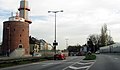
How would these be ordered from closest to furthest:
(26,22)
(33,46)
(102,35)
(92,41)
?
(26,22) → (102,35) → (33,46) → (92,41)

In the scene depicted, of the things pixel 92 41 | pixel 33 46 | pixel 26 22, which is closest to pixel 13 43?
pixel 26 22

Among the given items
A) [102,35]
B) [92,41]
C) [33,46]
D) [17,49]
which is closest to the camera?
[17,49]

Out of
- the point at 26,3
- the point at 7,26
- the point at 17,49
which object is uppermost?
the point at 26,3

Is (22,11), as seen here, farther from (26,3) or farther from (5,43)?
(5,43)

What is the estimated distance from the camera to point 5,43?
373 ft

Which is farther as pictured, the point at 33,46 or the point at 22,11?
the point at 33,46

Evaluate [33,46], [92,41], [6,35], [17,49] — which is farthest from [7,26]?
[92,41]

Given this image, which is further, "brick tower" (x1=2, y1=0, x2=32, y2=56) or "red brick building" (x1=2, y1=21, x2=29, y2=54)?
"red brick building" (x1=2, y1=21, x2=29, y2=54)

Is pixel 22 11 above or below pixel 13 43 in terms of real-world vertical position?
above

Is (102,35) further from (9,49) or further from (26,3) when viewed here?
(9,49)

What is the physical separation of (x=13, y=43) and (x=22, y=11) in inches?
614

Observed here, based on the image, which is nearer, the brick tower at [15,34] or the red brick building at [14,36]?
the brick tower at [15,34]

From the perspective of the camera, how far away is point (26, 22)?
11681 centimetres

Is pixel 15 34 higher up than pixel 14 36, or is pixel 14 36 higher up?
pixel 15 34
